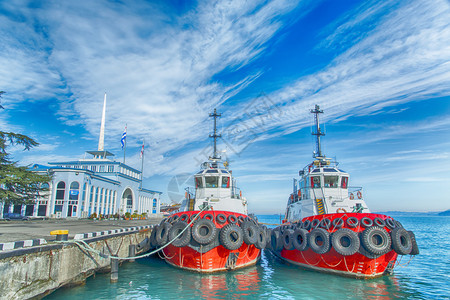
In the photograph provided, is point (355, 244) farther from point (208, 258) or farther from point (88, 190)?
point (88, 190)

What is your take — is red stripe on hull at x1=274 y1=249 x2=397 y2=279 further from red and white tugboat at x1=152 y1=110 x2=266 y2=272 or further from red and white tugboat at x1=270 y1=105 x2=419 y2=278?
red and white tugboat at x1=152 y1=110 x2=266 y2=272

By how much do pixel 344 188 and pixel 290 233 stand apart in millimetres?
6314

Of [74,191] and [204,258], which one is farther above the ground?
[74,191]

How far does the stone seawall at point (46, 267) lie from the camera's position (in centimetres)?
868

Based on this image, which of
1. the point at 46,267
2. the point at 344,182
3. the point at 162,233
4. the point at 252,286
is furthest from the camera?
the point at 344,182

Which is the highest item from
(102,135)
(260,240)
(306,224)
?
(102,135)

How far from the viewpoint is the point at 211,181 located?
20.0m

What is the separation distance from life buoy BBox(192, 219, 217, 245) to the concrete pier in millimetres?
4393

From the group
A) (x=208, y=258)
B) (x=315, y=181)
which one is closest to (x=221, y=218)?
(x=208, y=258)

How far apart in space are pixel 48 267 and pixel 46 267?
0.12 m

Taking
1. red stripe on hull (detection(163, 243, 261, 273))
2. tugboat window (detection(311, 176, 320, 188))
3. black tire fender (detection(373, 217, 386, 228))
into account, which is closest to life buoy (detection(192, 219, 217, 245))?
red stripe on hull (detection(163, 243, 261, 273))

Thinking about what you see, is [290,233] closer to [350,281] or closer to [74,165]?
[350,281]

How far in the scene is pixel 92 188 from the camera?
135ft

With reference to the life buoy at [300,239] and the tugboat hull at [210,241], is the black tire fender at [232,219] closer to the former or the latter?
the tugboat hull at [210,241]
